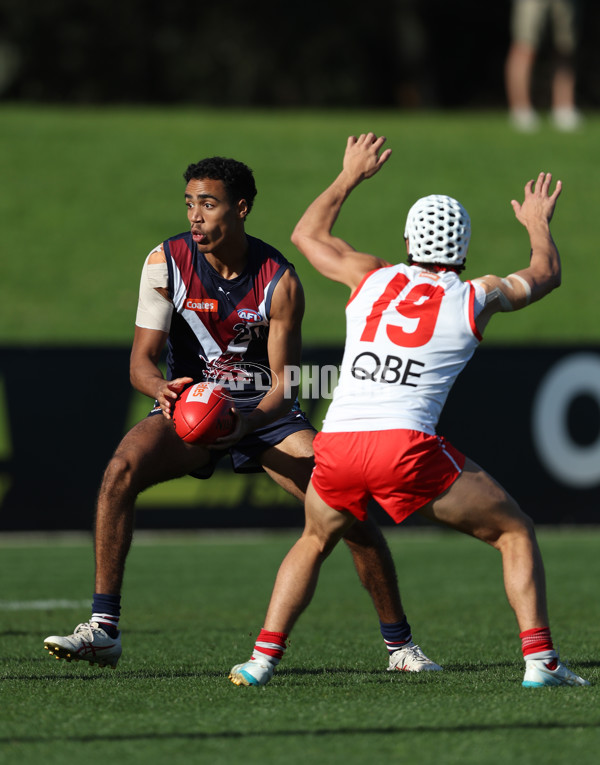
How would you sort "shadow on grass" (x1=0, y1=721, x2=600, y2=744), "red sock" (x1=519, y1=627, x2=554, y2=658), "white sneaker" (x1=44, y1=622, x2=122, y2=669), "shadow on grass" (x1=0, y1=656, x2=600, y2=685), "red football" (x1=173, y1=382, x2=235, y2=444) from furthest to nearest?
"red football" (x1=173, y1=382, x2=235, y2=444)
"shadow on grass" (x1=0, y1=656, x2=600, y2=685)
"white sneaker" (x1=44, y1=622, x2=122, y2=669)
"red sock" (x1=519, y1=627, x2=554, y2=658)
"shadow on grass" (x1=0, y1=721, x2=600, y2=744)

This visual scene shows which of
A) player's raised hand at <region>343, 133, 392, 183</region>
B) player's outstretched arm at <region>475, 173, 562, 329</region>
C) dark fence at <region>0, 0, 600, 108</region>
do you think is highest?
dark fence at <region>0, 0, 600, 108</region>

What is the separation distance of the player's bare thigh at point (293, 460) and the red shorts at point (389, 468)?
1060 mm

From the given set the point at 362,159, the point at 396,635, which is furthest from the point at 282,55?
the point at 396,635

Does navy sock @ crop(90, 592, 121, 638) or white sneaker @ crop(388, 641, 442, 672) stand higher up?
navy sock @ crop(90, 592, 121, 638)

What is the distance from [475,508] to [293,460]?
1378 mm

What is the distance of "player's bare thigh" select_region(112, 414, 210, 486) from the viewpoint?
6.19 m

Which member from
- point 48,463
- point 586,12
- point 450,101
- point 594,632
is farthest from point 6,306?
point 586,12

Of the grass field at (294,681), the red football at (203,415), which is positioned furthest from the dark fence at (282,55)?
the red football at (203,415)

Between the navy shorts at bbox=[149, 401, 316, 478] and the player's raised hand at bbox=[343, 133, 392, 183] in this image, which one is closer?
the player's raised hand at bbox=[343, 133, 392, 183]

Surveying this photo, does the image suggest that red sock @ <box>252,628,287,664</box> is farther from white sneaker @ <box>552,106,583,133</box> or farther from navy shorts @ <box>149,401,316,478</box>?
white sneaker @ <box>552,106,583,133</box>

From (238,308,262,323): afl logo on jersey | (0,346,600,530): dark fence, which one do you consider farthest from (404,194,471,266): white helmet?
(0,346,600,530): dark fence

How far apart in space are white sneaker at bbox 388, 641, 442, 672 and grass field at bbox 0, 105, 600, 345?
11.2 metres

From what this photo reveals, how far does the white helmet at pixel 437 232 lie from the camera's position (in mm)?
5367

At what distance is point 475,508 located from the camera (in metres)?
5.23
